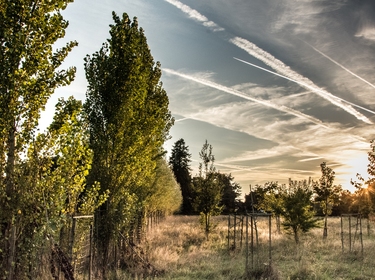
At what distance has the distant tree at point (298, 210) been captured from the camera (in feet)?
69.8

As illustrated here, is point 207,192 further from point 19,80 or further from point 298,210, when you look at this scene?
point 19,80

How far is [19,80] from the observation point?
→ 7.13 meters

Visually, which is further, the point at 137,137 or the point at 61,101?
the point at 137,137

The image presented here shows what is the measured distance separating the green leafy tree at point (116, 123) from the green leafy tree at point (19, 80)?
4.64 metres

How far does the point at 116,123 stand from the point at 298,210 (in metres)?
13.7

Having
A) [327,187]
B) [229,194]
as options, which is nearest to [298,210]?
[327,187]

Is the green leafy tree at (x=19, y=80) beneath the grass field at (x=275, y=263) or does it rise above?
above

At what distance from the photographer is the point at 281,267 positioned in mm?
14250

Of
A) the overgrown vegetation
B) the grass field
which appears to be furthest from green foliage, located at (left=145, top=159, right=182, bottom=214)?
the grass field

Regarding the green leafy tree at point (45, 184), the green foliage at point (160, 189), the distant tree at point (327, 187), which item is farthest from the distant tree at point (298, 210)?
the green leafy tree at point (45, 184)

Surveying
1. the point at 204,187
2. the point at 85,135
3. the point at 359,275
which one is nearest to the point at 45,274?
the point at 85,135

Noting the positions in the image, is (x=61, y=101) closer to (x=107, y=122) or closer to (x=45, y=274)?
(x=45, y=274)

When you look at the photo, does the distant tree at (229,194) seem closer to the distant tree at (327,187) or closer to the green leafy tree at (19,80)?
the distant tree at (327,187)

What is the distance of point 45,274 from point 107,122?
19.2 feet
